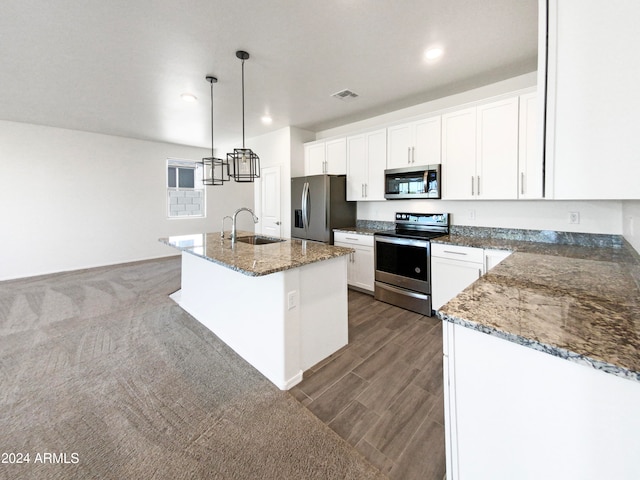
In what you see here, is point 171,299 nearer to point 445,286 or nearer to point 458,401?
point 445,286

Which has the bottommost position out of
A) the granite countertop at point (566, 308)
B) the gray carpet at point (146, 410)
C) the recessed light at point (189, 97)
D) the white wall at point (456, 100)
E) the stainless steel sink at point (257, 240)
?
the gray carpet at point (146, 410)

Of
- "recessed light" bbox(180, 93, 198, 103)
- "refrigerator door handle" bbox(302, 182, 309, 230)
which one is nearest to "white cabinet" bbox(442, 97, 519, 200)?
"refrigerator door handle" bbox(302, 182, 309, 230)

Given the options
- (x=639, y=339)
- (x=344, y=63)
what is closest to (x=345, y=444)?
(x=639, y=339)

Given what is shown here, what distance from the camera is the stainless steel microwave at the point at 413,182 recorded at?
3291 mm

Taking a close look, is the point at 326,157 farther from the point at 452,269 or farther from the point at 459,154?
the point at 452,269

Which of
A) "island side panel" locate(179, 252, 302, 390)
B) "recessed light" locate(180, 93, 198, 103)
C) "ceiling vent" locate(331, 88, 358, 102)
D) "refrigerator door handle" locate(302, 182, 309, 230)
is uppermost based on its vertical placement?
"recessed light" locate(180, 93, 198, 103)

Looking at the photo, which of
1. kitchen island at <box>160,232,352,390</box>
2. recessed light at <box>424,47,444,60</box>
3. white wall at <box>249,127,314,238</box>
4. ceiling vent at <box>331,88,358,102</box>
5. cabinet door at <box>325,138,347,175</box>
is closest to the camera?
kitchen island at <box>160,232,352,390</box>

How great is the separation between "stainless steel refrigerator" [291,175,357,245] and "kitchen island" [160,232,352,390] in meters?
1.36

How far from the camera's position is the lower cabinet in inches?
107

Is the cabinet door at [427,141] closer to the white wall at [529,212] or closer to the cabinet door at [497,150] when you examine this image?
the cabinet door at [497,150]

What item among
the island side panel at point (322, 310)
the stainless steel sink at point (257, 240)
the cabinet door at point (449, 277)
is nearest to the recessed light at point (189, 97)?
the stainless steel sink at point (257, 240)

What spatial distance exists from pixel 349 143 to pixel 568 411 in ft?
12.8

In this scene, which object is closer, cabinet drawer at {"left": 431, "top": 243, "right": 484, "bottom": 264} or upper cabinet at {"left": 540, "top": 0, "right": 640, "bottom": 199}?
upper cabinet at {"left": 540, "top": 0, "right": 640, "bottom": 199}

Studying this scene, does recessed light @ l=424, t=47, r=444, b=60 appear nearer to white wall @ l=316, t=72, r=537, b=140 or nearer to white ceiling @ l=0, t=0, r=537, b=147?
white ceiling @ l=0, t=0, r=537, b=147
